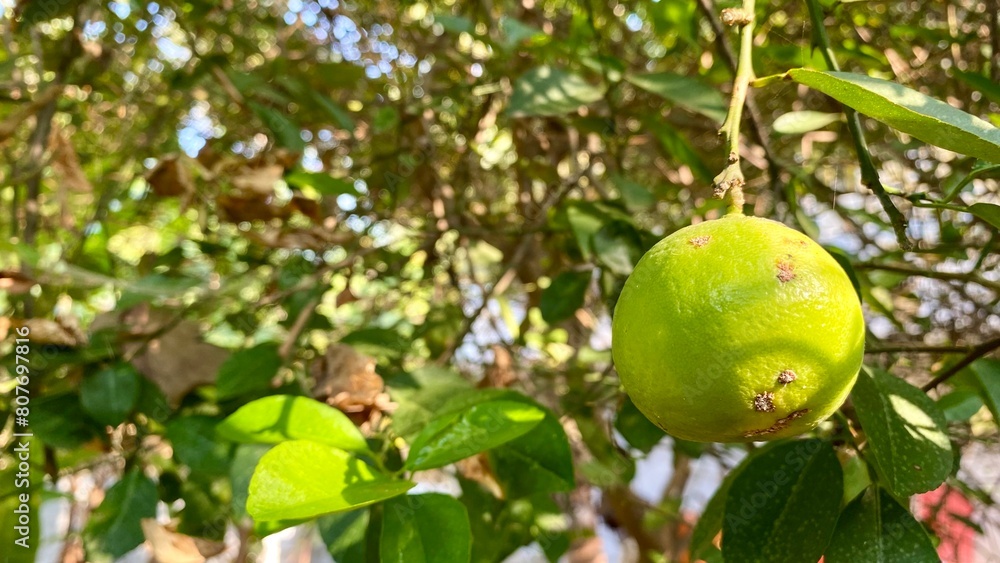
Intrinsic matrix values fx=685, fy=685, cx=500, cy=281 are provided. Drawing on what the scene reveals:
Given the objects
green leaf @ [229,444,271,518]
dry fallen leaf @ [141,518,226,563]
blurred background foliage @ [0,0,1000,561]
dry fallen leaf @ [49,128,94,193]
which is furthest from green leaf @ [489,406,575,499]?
dry fallen leaf @ [49,128,94,193]

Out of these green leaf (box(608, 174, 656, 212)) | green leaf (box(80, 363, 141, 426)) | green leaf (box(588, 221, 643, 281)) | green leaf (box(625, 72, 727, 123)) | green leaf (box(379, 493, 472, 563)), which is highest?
green leaf (box(625, 72, 727, 123))

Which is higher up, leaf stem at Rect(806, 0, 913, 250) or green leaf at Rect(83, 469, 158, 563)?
leaf stem at Rect(806, 0, 913, 250)

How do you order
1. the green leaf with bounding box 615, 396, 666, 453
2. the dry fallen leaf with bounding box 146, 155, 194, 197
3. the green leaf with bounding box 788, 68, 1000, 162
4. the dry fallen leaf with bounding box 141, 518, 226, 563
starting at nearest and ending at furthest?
the green leaf with bounding box 788, 68, 1000, 162 → the dry fallen leaf with bounding box 141, 518, 226, 563 → the green leaf with bounding box 615, 396, 666, 453 → the dry fallen leaf with bounding box 146, 155, 194, 197

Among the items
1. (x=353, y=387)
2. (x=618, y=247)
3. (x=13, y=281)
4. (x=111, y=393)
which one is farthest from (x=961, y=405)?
(x=13, y=281)

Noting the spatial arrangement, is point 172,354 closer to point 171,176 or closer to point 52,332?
point 52,332

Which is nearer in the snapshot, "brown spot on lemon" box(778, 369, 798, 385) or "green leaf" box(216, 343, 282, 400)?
"brown spot on lemon" box(778, 369, 798, 385)

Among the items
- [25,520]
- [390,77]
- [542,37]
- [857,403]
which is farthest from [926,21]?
[25,520]

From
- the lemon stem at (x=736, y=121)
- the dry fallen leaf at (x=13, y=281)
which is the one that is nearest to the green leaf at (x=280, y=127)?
the dry fallen leaf at (x=13, y=281)

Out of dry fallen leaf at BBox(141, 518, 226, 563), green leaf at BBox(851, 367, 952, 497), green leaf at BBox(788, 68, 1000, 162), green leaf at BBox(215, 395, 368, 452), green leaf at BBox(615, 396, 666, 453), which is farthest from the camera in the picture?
green leaf at BBox(615, 396, 666, 453)

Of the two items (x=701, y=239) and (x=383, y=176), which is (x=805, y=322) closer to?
(x=701, y=239)

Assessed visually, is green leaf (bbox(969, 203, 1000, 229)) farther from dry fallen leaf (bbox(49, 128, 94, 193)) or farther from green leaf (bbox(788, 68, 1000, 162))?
dry fallen leaf (bbox(49, 128, 94, 193))
